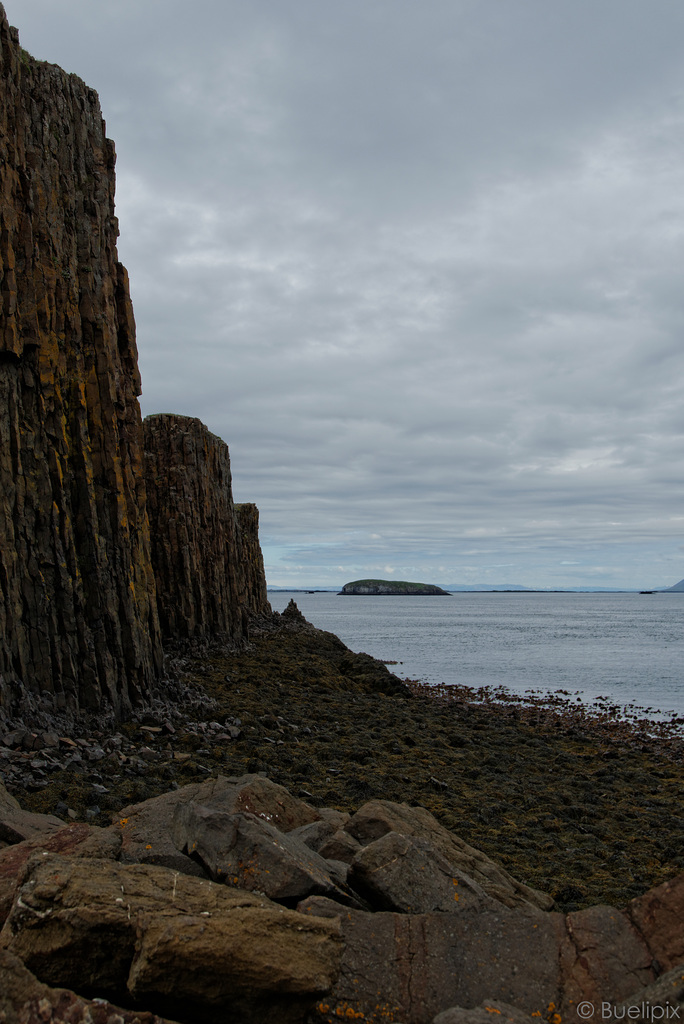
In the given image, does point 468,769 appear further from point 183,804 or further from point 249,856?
point 249,856

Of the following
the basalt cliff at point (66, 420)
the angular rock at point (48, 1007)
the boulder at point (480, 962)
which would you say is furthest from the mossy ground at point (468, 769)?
the angular rock at point (48, 1007)

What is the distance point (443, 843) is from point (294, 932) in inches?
186

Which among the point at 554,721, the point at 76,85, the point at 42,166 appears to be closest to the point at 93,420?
the point at 42,166

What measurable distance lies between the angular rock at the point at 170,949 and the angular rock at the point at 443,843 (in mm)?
3744

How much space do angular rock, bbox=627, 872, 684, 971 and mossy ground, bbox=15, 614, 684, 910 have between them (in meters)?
4.06

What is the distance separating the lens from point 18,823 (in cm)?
838

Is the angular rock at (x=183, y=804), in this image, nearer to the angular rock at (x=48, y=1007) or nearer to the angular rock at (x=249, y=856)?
the angular rock at (x=249, y=856)

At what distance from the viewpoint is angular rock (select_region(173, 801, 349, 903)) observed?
6.45m

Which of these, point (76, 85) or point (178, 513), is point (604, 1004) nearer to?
point (76, 85)

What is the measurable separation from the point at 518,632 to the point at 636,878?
3056 inches

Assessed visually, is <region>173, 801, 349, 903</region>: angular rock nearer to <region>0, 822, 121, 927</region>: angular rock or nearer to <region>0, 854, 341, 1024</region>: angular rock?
<region>0, 822, 121, 927</region>: angular rock

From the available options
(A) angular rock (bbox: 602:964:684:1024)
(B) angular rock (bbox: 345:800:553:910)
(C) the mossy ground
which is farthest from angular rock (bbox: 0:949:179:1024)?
(C) the mossy ground

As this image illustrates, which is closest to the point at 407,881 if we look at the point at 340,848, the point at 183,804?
the point at 340,848

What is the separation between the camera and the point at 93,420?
1761 centimetres
